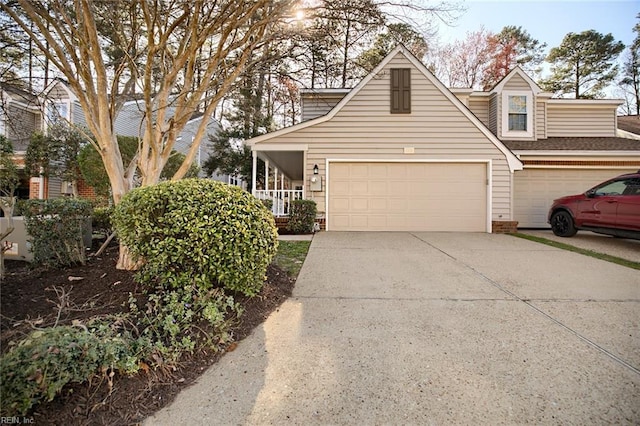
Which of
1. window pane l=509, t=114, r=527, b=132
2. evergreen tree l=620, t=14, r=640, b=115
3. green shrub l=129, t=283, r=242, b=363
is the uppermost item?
evergreen tree l=620, t=14, r=640, b=115

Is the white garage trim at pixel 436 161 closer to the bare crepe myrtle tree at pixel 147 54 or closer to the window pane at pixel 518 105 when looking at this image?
the window pane at pixel 518 105

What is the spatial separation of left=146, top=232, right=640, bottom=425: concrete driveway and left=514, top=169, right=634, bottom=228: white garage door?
669cm

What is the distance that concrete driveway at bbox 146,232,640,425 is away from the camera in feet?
6.08

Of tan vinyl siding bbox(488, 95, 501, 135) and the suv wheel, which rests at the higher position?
tan vinyl siding bbox(488, 95, 501, 135)

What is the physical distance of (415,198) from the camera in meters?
9.18

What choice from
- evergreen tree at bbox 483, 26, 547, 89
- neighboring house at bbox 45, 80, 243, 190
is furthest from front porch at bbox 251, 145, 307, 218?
evergreen tree at bbox 483, 26, 547, 89

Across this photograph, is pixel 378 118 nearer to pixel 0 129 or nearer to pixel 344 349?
pixel 344 349

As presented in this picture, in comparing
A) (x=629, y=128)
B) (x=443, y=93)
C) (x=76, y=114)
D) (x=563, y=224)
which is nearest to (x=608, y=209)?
(x=563, y=224)

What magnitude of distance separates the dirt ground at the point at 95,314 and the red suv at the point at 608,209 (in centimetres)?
738

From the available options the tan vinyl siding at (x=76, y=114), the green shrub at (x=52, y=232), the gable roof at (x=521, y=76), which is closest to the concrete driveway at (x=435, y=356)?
the green shrub at (x=52, y=232)

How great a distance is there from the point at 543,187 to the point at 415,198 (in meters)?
5.09

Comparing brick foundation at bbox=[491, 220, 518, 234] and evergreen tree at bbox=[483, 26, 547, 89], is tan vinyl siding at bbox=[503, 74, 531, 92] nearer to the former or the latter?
brick foundation at bbox=[491, 220, 518, 234]

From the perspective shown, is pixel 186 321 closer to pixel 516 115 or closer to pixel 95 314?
pixel 95 314

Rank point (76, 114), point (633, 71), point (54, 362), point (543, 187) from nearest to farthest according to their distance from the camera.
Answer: point (54, 362), point (543, 187), point (76, 114), point (633, 71)
